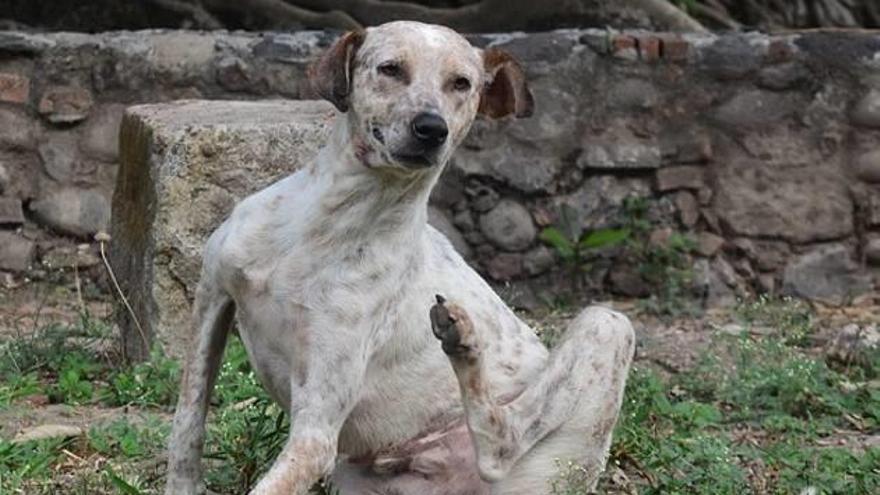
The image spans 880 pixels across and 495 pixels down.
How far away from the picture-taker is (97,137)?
9.02 m

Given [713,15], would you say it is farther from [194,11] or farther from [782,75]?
[194,11]

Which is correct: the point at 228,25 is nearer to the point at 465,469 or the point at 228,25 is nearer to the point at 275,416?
the point at 275,416

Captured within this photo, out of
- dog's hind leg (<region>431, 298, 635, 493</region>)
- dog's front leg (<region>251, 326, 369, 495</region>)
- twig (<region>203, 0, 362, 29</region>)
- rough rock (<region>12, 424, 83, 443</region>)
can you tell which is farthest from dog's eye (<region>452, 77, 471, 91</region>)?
twig (<region>203, 0, 362, 29</region>)

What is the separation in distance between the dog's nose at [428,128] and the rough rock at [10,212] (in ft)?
15.1

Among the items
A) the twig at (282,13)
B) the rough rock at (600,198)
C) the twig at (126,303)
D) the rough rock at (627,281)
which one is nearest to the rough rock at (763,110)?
the rough rock at (600,198)

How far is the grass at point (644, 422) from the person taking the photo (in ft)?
18.9

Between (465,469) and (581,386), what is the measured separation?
0.39m

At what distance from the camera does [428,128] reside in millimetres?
4777

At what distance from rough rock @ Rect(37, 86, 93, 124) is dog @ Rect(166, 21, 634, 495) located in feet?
12.8

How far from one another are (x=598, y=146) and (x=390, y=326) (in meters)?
4.35

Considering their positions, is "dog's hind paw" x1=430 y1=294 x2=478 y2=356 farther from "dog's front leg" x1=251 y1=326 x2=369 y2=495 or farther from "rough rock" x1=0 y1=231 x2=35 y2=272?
"rough rock" x1=0 y1=231 x2=35 y2=272

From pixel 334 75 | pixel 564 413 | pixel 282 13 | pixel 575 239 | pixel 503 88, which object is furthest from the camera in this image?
pixel 282 13

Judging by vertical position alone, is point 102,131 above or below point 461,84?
below

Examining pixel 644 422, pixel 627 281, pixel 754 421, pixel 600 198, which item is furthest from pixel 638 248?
pixel 644 422
